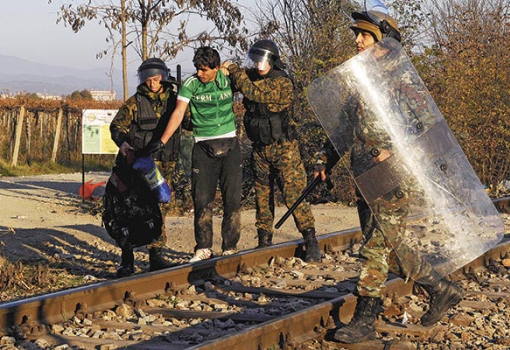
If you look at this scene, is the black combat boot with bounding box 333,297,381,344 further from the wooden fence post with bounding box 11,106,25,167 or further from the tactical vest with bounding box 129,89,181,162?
the wooden fence post with bounding box 11,106,25,167

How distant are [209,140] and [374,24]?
Answer: 317 centimetres

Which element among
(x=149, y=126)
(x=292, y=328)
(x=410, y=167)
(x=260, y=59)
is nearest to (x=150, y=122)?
(x=149, y=126)

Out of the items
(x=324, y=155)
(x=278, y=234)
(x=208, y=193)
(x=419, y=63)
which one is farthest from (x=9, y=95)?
(x=324, y=155)

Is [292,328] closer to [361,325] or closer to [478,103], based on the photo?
[361,325]

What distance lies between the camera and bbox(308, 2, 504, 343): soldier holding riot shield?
227 inches

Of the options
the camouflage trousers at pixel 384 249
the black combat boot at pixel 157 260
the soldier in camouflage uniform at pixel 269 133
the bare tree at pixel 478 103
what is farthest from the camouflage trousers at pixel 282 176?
the bare tree at pixel 478 103

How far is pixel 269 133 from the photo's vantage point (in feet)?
30.1

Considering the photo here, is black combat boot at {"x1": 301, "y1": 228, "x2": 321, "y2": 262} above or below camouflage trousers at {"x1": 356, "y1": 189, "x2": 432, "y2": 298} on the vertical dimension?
above

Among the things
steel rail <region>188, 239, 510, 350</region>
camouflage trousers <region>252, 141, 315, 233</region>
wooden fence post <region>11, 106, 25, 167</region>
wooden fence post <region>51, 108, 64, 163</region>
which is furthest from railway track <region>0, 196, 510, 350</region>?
wooden fence post <region>51, 108, 64, 163</region>

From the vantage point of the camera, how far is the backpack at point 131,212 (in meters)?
8.61

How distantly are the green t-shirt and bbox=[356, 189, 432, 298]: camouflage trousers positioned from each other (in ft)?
8.97

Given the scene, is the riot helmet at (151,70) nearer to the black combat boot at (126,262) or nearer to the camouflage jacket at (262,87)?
the camouflage jacket at (262,87)

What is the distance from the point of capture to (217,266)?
8.54 metres

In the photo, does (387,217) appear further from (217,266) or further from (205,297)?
(217,266)
